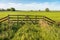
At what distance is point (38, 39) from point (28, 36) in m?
0.62

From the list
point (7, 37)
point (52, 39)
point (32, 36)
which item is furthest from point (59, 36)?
point (7, 37)

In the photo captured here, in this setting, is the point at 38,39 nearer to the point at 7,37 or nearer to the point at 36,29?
the point at 36,29

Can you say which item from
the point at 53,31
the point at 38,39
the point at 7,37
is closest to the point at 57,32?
the point at 53,31

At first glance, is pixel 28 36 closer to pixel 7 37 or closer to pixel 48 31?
pixel 48 31

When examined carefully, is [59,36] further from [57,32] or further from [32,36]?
[32,36]

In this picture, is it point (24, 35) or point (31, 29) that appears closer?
point (24, 35)

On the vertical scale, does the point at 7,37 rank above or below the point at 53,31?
below

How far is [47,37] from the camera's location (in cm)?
1299

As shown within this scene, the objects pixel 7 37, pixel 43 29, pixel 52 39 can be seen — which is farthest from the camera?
pixel 7 37

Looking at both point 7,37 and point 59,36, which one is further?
point 7,37

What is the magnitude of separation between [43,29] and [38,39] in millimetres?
1205

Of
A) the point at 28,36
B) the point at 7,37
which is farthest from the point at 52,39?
the point at 7,37

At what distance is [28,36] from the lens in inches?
512

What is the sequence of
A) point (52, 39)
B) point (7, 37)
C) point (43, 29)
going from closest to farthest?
point (52, 39) → point (43, 29) → point (7, 37)
